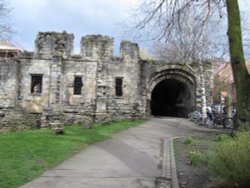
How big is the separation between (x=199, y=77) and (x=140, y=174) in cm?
2113

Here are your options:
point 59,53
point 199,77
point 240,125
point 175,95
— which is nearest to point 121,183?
point 240,125

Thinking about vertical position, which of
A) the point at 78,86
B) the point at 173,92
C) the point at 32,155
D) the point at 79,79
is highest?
the point at 79,79

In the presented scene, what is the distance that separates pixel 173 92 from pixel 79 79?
11550mm

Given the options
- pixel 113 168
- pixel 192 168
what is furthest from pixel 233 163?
pixel 113 168

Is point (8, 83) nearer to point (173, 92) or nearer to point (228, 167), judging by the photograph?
point (173, 92)

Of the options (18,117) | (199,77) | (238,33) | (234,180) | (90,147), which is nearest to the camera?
(234,180)

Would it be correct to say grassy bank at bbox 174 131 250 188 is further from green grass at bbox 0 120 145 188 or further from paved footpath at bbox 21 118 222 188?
green grass at bbox 0 120 145 188

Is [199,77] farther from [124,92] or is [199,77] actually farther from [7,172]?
[7,172]

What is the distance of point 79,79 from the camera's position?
92.2 feet

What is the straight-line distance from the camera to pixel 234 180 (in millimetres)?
7223

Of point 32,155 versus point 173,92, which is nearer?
point 32,155

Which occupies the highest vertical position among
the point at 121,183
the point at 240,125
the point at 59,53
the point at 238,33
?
the point at 59,53

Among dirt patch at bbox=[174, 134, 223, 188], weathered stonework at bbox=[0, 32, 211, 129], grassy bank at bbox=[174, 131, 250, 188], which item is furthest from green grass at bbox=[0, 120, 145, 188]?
weathered stonework at bbox=[0, 32, 211, 129]

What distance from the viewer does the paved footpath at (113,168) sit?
328 inches
